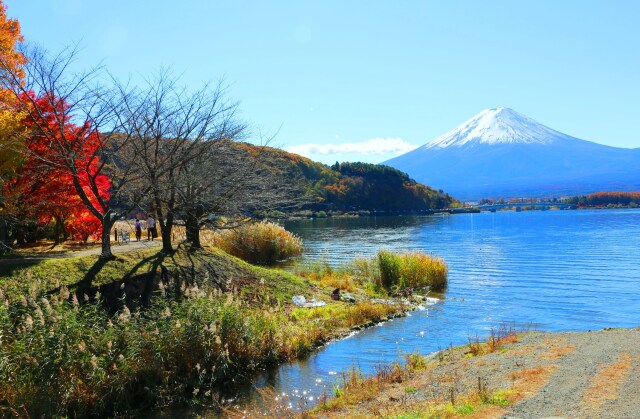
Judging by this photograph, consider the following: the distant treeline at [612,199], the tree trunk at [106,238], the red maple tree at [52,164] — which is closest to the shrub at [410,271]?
the tree trunk at [106,238]

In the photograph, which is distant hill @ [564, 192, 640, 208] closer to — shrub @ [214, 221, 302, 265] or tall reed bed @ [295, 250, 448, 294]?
shrub @ [214, 221, 302, 265]

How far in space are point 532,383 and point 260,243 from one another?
25.9 metres

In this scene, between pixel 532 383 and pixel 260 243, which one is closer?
pixel 532 383

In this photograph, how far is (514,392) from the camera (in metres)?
9.52

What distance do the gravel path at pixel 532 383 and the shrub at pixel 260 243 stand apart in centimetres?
2069

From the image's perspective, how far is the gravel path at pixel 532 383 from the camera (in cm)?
843

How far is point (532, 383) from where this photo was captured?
10.1 meters

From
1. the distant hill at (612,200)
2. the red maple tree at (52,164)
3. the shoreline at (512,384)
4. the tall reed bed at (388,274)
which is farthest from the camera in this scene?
the distant hill at (612,200)

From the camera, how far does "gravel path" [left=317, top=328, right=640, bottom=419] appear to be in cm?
843

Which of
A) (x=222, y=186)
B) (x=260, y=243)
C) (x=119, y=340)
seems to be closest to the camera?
(x=119, y=340)

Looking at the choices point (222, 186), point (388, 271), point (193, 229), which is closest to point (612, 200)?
point (388, 271)

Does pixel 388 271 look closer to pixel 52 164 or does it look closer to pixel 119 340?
pixel 52 164

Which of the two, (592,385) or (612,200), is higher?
(612,200)

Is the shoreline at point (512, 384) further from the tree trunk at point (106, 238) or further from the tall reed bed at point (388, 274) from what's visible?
the tall reed bed at point (388, 274)
